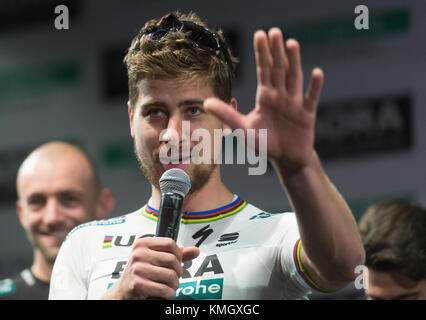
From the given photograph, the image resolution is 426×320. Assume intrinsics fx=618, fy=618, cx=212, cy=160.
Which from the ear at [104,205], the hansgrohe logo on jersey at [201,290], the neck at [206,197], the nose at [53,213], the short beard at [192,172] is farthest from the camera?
the ear at [104,205]

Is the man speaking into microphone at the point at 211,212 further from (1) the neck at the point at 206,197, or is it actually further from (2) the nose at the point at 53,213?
(2) the nose at the point at 53,213

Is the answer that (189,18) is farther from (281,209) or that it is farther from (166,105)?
(281,209)

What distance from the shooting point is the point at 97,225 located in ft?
7.16

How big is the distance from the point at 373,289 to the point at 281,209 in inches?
115

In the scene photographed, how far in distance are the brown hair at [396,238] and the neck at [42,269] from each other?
1.87m

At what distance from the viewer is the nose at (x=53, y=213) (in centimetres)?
344

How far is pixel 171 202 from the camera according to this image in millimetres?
1655

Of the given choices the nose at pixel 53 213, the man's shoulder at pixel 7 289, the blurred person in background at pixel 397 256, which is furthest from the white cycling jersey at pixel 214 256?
the man's shoulder at pixel 7 289

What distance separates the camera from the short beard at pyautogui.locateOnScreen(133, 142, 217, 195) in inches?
77.9

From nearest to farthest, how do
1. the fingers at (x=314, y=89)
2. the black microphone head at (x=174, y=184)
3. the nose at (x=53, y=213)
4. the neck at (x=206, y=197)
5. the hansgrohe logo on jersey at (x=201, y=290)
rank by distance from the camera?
1. the fingers at (x=314, y=89)
2. the black microphone head at (x=174, y=184)
3. the hansgrohe logo on jersey at (x=201, y=290)
4. the neck at (x=206, y=197)
5. the nose at (x=53, y=213)

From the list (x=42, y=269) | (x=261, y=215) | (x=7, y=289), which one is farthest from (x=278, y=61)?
(x=7, y=289)

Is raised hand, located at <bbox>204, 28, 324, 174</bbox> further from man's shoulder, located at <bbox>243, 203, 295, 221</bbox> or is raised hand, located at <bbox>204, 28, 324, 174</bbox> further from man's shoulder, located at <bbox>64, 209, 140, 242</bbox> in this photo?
man's shoulder, located at <bbox>64, 209, 140, 242</bbox>

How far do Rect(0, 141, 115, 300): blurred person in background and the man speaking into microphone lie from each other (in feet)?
4.44
